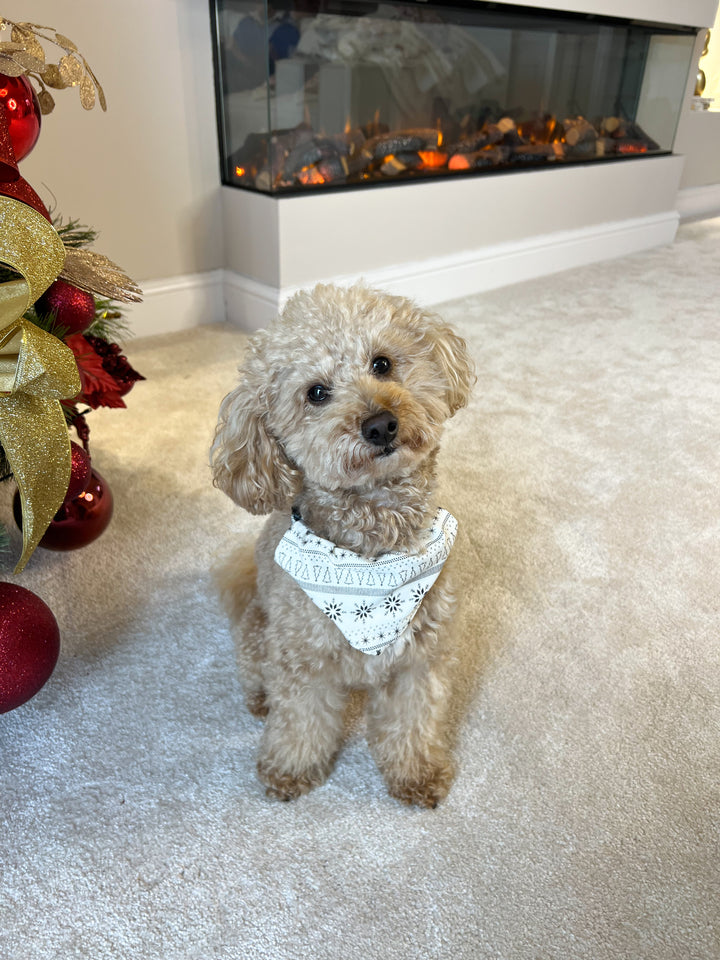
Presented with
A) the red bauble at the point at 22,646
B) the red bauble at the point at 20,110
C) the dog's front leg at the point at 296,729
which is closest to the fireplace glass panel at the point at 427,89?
the red bauble at the point at 20,110

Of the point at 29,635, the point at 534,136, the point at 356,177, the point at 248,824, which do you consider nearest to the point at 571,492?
the point at 248,824

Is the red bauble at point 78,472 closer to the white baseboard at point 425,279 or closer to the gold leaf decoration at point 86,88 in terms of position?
the gold leaf decoration at point 86,88

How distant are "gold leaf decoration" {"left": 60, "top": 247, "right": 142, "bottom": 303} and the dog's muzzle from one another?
507 mm

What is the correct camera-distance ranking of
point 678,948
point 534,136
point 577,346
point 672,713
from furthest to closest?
point 534,136 < point 577,346 < point 672,713 < point 678,948

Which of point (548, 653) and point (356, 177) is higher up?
point (356, 177)

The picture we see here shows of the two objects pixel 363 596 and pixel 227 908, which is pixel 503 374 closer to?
pixel 363 596

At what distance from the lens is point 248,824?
3.37ft

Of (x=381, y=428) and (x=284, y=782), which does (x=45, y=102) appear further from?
(x=284, y=782)

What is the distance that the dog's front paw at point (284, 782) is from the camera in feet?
3.48

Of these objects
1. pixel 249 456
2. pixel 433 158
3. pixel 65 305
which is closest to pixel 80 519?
pixel 65 305

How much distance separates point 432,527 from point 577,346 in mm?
1780

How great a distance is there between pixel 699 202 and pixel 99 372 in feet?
14.4

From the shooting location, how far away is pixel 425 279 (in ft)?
9.47

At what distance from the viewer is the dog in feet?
3.10
